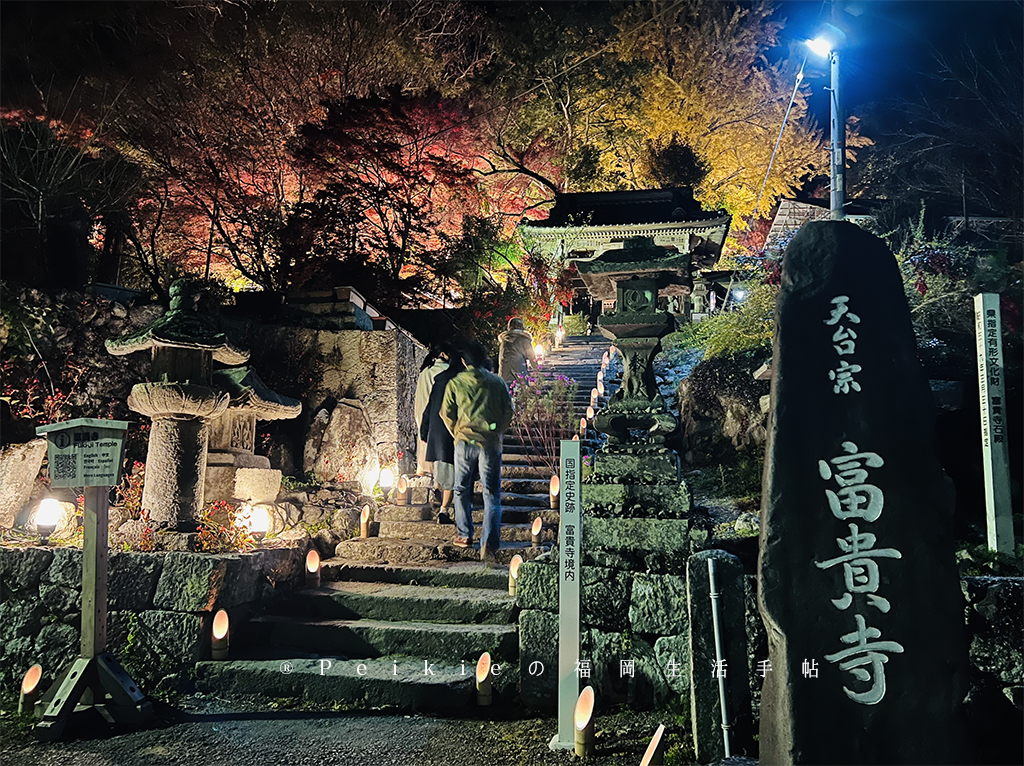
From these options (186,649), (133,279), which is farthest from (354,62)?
(186,649)

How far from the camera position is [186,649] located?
219 inches

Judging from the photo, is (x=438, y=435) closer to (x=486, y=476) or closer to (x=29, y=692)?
(x=486, y=476)

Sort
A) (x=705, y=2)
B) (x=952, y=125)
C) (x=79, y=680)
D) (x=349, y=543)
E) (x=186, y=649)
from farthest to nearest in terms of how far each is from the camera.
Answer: (x=705, y=2)
(x=952, y=125)
(x=349, y=543)
(x=186, y=649)
(x=79, y=680)

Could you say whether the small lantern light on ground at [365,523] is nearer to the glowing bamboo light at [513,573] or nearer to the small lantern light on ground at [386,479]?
the small lantern light on ground at [386,479]

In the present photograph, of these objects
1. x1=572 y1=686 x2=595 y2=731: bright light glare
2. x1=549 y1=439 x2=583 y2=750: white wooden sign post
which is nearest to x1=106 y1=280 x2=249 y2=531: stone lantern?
x1=549 y1=439 x2=583 y2=750: white wooden sign post

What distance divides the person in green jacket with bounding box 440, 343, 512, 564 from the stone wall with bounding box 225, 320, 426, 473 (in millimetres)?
3587

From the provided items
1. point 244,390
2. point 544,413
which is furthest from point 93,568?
point 544,413

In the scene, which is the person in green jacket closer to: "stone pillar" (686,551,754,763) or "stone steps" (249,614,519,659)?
"stone steps" (249,614,519,659)

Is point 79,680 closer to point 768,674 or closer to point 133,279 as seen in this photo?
point 768,674

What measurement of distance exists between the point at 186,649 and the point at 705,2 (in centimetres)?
2206

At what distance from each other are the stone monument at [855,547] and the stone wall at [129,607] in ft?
15.6

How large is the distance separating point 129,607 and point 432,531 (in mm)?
3428

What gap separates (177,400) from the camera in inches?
244

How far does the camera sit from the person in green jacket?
280 inches
